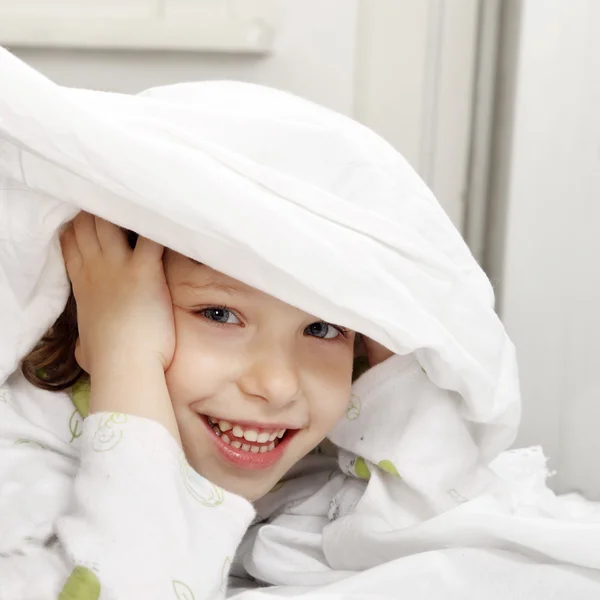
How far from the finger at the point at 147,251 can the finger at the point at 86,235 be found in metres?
0.03

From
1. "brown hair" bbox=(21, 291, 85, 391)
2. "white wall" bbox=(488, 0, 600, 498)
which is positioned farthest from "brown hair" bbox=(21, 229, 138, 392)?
"white wall" bbox=(488, 0, 600, 498)

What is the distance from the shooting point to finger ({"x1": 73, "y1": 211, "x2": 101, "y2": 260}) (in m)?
0.62

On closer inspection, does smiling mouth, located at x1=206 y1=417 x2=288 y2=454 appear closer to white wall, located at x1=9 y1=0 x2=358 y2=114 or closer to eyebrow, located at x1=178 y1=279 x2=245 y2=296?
eyebrow, located at x1=178 y1=279 x2=245 y2=296

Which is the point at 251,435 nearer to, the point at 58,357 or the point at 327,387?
the point at 327,387

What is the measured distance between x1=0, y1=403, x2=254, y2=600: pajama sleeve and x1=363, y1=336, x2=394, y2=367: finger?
0.74 ft

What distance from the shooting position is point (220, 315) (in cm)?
63

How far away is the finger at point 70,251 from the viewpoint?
2.03 feet

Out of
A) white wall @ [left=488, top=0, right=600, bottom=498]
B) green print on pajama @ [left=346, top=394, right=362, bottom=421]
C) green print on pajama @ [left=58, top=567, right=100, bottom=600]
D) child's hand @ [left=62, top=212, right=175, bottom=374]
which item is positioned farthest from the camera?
white wall @ [left=488, top=0, right=600, bottom=498]

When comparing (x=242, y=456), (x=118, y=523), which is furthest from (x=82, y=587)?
(x=242, y=456)

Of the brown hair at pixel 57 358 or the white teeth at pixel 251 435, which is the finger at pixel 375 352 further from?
the brown hair at pixel 57 358

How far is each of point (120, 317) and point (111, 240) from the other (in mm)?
68

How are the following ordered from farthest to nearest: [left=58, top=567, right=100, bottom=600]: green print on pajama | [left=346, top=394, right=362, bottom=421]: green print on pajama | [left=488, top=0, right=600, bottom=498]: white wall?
[left=488, top=0, right=600, bottom=498]: white wall → [left=346, top=394, right=362, bottom=421]: green print on pajama → [left=58, top=567, right=100, bottom=600]: green print on pajama

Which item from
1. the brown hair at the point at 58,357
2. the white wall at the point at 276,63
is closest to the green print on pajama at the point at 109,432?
the brown hair at the point at 58,357

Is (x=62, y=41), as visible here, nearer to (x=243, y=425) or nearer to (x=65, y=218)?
(x=65, y=218)
